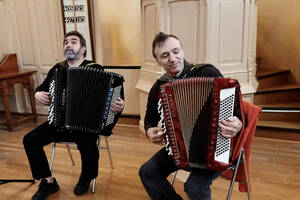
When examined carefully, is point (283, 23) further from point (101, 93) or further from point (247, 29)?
point (101, 93)

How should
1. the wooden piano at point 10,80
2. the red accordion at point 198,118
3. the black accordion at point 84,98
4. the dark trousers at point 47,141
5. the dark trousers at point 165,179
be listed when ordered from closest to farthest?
the red accordion at point 198,118, the dark trousers at point 165,179, the black accordion at point 84,98, the dark trousers at point 47,141, the wooden piano at point 10,80

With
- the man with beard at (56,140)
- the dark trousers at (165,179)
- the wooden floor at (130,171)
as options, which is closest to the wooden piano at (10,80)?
the wooden floor at (130,171)

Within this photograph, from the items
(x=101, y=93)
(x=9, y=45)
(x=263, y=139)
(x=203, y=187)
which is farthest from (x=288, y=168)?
(x=9, y=45)

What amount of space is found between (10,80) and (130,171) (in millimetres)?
2090

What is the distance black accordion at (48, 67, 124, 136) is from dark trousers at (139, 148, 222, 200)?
0.48 metres

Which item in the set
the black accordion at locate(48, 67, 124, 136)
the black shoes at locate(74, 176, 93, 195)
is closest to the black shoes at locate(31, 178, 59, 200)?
the black shoes at locate(74, 176, 93, 195)

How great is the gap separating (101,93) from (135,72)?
1592 millimetres

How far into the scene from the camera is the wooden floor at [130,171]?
202 cm

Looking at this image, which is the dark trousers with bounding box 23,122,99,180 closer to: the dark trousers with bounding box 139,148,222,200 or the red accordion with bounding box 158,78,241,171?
the dark trousers with bounding box 139,148,222,200

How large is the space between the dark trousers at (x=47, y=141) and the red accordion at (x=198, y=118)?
78 cm

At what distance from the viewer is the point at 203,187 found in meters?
1.40

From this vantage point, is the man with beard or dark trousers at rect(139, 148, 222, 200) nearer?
dark trousers at rect(139, 148, 222, 200)

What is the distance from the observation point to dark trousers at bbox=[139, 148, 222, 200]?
4.61 feet

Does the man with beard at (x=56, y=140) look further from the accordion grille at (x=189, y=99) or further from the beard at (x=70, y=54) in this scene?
the accordion grille at (x=189, y=99)
